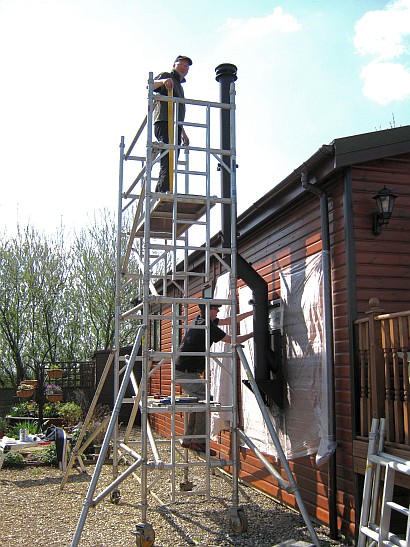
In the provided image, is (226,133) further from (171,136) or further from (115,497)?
(115,497)

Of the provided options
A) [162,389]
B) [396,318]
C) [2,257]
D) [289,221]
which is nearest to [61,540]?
[396,318]

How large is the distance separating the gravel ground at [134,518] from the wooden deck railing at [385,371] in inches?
55.5

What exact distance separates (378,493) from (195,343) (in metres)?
2.68

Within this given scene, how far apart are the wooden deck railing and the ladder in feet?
0.39

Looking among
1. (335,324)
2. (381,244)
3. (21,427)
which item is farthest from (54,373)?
(381,244)

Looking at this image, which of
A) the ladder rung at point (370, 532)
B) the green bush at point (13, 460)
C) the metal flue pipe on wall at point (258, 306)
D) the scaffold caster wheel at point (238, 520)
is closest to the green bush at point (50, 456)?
the green bush at point (13, 460)

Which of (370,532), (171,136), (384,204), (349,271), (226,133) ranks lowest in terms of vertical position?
(370,532)

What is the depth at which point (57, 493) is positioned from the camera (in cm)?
782

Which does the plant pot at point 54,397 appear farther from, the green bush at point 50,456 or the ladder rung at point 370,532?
the ladder rung at point 370,532

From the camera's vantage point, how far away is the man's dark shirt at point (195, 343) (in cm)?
662

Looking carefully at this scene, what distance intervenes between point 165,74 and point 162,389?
9717 mm

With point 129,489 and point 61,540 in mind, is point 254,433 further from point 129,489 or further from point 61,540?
point 61,540

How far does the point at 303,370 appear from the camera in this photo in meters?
6.49

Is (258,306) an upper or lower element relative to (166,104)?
lower
